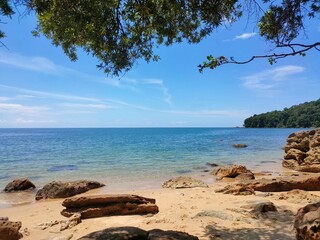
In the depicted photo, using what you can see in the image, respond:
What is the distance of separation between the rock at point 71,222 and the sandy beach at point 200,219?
0.49ft

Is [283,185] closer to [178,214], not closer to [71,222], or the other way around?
[178,214]

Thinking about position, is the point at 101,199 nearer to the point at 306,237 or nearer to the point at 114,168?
the point at 306,237

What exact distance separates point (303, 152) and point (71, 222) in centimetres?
2266

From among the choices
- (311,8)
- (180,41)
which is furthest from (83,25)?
(311,8)

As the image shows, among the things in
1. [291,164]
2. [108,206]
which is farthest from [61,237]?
[291,164]

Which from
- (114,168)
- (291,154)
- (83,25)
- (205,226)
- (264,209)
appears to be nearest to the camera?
(83,25)

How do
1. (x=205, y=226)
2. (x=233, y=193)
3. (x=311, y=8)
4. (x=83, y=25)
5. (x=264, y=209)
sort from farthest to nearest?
(x=233, y=193) < (x=264, y=209) < (x=205, y=226) < (x=311, y=8) < (x=83, y=25)

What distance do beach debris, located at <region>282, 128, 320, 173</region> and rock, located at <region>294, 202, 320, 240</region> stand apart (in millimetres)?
16242

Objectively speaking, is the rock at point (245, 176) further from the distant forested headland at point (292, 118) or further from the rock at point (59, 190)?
the distant forested headland at point (292, 118)

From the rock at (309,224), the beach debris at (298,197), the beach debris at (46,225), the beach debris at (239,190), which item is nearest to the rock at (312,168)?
the beach debris at (298,197)

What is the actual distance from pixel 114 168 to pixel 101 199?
14336 mm

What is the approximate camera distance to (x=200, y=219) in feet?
27.6

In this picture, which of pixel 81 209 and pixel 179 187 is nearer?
pixel 81 209

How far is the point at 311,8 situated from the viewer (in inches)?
255
